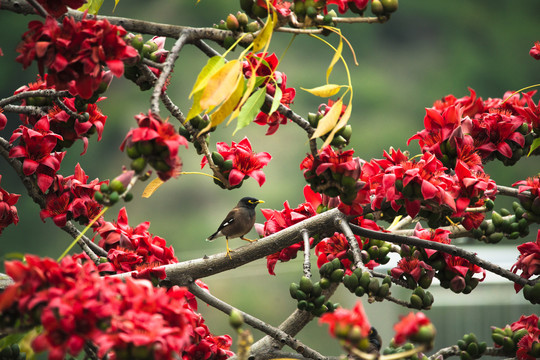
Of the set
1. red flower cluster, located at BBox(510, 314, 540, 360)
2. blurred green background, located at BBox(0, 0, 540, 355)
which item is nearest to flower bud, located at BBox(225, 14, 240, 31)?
red flower cluster, located at BBox(510, 314, 540, 360)

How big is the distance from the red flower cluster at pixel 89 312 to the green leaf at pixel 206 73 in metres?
0.18

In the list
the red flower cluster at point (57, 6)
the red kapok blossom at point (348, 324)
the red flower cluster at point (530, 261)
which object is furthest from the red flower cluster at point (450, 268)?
the red flower cluster at point (57, 6)

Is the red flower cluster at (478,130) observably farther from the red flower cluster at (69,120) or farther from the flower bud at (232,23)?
the red flower cluster at (69,120)

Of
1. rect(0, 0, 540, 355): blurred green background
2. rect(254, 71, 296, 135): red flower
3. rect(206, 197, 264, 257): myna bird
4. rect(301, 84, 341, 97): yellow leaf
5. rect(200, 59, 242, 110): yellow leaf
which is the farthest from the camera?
rect(0, 0, 540, 355): blurred green background

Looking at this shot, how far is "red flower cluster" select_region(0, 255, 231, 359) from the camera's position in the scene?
0.44 meters

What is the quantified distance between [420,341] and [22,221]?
3.28 metres

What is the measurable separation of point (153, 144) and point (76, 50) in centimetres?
13

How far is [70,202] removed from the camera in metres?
0.84

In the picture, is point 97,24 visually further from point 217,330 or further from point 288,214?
point 217,330

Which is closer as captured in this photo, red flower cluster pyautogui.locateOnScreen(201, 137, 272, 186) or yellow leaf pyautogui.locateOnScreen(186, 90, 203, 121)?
yellow leaf pyautogui.locateOnScreen(186, 90, 203, 121)

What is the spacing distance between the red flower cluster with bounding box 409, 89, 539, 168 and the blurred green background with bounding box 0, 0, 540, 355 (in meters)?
1.75

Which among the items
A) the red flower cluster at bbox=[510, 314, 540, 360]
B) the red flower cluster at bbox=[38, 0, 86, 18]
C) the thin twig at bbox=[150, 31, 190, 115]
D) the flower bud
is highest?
the red flower cluster at bbox=[38, 0, 86, 18]

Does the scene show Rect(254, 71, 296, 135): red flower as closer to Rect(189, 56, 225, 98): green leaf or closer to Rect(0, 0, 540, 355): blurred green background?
Rect(189, 56, 225, 98): green leaf

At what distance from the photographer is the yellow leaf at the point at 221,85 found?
0.54m
